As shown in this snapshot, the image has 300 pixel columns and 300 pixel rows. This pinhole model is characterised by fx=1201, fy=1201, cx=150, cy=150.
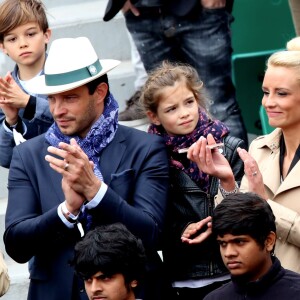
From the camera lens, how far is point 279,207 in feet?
17.2

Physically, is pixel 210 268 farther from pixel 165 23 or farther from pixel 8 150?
pixel 165 23

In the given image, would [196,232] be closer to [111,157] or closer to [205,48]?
[111,157]

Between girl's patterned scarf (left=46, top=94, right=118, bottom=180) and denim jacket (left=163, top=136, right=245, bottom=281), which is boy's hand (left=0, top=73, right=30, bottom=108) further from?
denim jacket (left=163, top=136, right=245, bottom=281)

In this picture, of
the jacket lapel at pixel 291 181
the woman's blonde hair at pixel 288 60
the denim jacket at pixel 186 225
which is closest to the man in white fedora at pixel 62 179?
the denim jacket at pixel 186 225

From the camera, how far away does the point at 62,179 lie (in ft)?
Answer: 17.2

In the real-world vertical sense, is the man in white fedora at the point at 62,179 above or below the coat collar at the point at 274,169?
above

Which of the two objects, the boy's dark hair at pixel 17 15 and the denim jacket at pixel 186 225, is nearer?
the denim jacket at pixel 186 225

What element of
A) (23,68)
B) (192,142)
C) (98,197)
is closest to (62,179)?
(98,197)

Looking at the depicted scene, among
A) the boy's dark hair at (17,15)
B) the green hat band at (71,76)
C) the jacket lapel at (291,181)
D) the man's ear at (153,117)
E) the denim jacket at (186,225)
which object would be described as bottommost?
the denim jacket at (186,225)

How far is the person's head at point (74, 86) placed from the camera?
5.42 m

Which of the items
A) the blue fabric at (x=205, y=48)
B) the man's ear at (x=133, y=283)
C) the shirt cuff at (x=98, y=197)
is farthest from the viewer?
the blue fabric at (x=205, y=48)

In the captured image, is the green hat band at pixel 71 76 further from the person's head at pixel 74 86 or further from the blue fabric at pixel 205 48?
the blue fabric at pixel 205 48

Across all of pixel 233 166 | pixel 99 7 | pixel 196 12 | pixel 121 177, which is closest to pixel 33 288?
pixel 121 177

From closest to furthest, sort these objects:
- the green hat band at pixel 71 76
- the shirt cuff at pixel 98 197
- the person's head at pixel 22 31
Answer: the shirt cuff at pixel 98 197 → the green hat band at pixel 71 76 → the person's head at pixel 22 31
